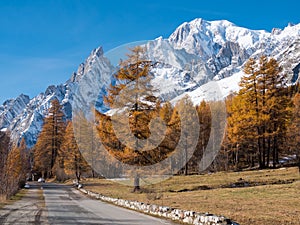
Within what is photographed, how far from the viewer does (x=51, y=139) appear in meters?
67.8

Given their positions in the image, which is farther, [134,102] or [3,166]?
[134,102]

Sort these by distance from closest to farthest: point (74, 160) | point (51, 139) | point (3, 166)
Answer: point (3, 166) → point (74, 160) → point (51, 139)

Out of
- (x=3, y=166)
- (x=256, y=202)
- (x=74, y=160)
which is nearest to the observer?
(x=256, y=202)

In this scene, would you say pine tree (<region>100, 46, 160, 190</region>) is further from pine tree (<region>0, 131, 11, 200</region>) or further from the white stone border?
pine tree (<region>0, 131, 11, 200</region>)

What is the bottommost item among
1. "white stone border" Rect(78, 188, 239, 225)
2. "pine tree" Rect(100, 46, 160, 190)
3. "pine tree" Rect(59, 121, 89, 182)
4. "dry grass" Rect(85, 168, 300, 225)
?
"white stone border" Rect(78, 188, 239, 225)

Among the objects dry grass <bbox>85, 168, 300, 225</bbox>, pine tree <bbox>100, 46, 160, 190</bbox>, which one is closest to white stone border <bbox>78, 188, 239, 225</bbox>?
dry grass <bbox>85, 168, 300, 225</bbox>

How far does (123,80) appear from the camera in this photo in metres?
27.2

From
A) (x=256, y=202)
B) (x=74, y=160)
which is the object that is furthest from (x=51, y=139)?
→ (x=256, y=202)

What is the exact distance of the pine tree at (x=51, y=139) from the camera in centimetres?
6694

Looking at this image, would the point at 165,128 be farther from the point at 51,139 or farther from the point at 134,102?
the point at 51,139

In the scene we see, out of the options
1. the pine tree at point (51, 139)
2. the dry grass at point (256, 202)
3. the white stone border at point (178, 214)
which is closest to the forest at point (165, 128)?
the dry grass at point (256, 202)

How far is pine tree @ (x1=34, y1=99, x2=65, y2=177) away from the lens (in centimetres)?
6694

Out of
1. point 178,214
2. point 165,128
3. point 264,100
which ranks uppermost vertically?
point 264,100

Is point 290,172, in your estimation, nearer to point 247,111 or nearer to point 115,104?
point 247,111
